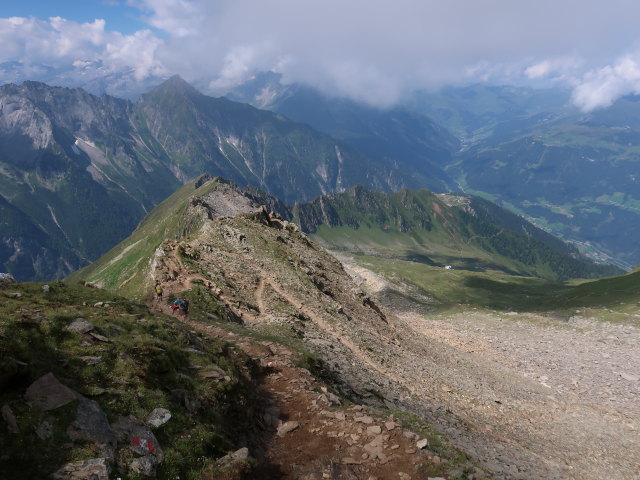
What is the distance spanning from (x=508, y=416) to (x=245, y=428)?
27.6m

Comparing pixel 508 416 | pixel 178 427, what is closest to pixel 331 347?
pixel 508 416

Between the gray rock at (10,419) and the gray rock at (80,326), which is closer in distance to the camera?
the gray rock at (10,419)

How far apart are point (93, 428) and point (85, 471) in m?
1.85

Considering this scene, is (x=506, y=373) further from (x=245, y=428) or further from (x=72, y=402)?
(x=72, y=402)

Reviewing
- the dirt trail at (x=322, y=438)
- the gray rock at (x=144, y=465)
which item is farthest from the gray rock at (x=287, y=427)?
the gray rock at (x=144, y=465)

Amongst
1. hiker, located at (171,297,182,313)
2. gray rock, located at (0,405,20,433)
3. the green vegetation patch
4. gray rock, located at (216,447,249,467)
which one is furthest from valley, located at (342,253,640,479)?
gray rock, located at (0,405,20,433)

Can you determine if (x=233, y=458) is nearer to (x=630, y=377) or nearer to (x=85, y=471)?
(x=85, y=471)

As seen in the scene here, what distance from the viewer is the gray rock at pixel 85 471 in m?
11.2

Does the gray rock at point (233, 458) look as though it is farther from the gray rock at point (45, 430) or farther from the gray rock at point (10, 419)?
the gray rock at point (10, 419)

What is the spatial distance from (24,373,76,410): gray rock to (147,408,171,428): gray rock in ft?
9.08

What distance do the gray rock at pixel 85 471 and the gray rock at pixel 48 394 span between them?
2.37m

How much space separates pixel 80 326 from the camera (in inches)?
750

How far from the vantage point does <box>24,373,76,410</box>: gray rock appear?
12953 millimetres

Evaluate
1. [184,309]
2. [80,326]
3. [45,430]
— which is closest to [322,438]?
[45,430]
